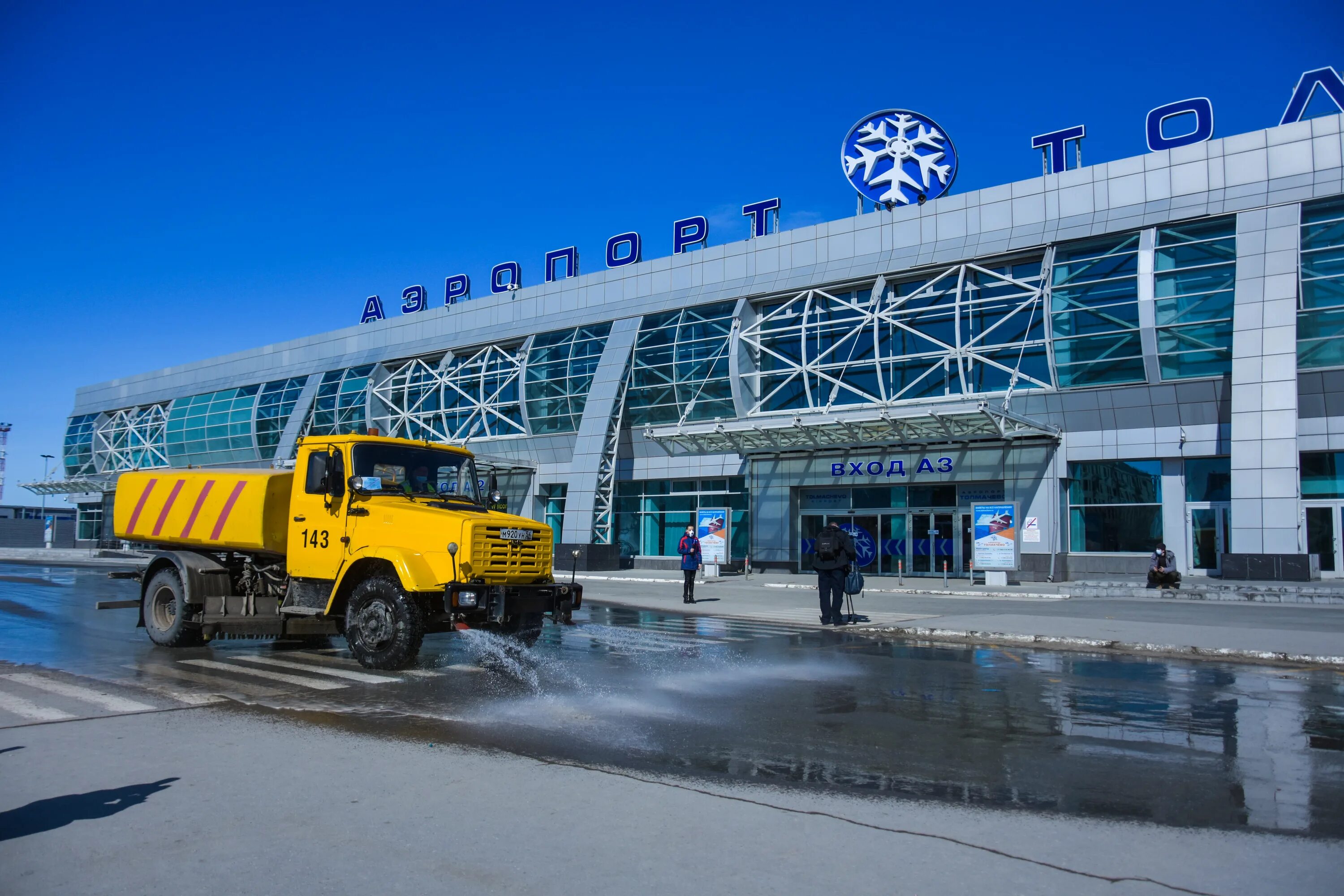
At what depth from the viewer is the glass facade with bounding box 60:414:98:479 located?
2665 inches

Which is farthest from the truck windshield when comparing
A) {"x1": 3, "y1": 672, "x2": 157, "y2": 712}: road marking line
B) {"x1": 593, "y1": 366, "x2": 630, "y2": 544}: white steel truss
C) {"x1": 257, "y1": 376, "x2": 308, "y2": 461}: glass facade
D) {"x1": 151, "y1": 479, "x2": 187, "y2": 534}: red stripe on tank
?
{"x1": 257, "y1": 376, "x2": 308, "y2": 461}: glass facade

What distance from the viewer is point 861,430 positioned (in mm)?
31609

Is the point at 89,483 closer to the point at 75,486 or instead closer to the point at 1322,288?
the point at 75,486

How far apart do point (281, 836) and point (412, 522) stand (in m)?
6.08

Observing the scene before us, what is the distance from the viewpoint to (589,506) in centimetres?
3834

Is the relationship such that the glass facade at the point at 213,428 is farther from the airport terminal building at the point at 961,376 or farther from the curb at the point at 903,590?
the curb at the point at 903,590

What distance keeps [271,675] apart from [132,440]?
63.1m

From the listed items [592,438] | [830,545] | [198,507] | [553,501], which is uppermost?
[592,438]

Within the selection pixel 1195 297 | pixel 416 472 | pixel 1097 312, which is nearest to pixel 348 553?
pixel 416 472

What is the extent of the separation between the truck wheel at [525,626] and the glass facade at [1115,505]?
23.0m

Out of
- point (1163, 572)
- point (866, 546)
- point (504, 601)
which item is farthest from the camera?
point (866, 546)

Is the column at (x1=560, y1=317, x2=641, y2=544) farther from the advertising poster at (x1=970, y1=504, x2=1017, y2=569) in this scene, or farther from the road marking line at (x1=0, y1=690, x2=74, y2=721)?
the road marking line at (x1=0, y1=690, x2=74, y2=721)

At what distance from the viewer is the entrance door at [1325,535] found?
84.6 ft

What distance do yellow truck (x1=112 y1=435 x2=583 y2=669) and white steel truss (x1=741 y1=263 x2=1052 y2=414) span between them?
21.5 m
